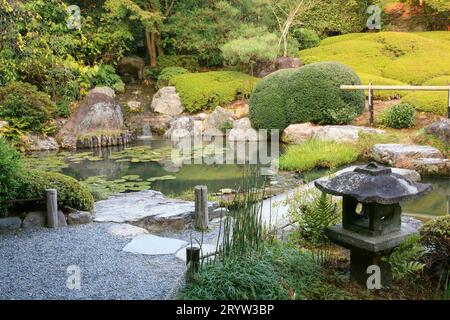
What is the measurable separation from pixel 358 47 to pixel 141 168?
12310mm

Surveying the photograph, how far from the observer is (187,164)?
450 inches

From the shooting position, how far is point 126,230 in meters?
5.76

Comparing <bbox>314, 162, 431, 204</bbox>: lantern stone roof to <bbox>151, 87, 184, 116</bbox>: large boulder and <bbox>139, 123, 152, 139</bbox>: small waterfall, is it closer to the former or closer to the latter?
<bbox>139, 123, 152, 139</bbox>: small waterfall

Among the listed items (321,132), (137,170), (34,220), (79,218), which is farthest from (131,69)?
(34,220)

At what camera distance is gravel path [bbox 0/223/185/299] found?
12.9 ft

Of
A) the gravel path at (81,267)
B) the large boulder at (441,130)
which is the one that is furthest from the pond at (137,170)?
the large boulder at (441,130)

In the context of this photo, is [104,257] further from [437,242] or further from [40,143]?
[40,143]

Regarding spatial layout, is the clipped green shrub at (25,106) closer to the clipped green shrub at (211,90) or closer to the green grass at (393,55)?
the clipped green shrub at (211,90)

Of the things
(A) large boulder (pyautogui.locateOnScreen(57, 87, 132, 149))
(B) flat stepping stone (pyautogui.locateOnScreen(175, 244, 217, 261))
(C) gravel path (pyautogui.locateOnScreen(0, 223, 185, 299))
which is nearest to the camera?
(C) gravel path (pyautogui.locateOnScreen(0, 223, 185, 299))

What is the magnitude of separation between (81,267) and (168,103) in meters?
13.1

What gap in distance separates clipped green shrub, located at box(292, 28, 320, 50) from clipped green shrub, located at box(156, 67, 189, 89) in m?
5.68

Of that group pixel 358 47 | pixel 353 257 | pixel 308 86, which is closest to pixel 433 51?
pixel 358 47

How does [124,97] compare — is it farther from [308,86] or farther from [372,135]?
[372,135]

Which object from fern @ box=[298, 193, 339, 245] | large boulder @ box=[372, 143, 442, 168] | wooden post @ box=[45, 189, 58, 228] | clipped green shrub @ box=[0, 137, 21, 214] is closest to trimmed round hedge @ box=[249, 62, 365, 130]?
large boulder @ box=[372, 143, 442, 168]
